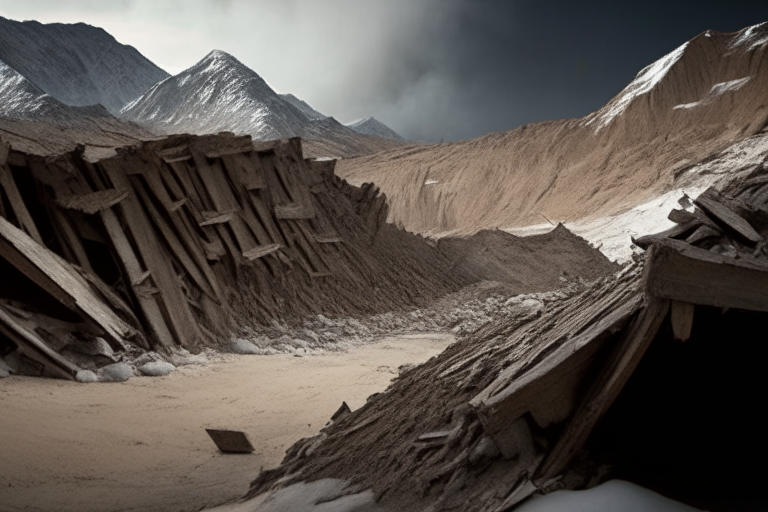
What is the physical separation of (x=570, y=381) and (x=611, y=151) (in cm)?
2535

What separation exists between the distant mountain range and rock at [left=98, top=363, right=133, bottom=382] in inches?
1318

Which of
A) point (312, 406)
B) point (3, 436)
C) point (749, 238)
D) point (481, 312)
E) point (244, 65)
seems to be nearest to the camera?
point (749, 238)

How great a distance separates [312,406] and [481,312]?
6.50 meters

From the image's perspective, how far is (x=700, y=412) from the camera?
3.16m

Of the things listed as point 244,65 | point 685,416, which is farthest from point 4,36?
point 685,416

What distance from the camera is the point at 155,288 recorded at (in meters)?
7.86

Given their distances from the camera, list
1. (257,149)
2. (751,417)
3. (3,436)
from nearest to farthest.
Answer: (751,417) < (3,436) < (257,149)

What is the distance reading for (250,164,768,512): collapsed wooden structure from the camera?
2391 millimetres

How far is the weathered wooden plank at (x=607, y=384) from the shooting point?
7.87 feet

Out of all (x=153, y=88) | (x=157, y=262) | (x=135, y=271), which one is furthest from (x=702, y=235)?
(x=153, y=88)

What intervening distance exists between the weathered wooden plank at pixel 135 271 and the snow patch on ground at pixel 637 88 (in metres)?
23.7

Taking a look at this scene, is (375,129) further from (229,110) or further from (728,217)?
(728,217)

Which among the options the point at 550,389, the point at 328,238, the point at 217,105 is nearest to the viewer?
the point at 550,389

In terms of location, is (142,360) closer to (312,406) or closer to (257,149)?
(312,406)
